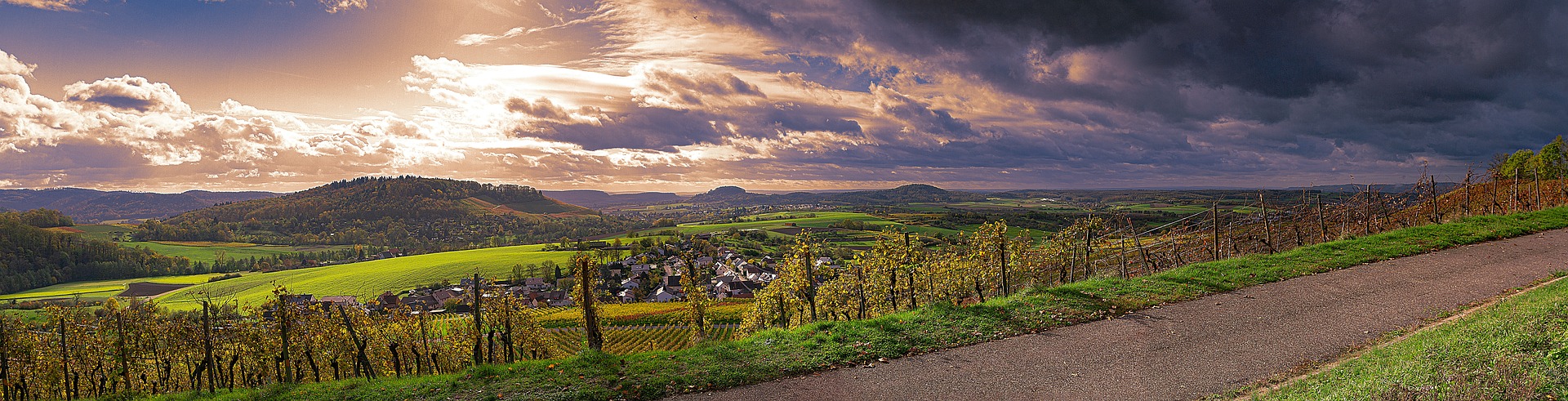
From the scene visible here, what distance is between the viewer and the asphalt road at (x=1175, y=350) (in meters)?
8.95

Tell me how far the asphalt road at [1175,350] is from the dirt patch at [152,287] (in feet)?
486

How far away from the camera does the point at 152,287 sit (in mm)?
115688

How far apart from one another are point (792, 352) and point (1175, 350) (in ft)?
21.3

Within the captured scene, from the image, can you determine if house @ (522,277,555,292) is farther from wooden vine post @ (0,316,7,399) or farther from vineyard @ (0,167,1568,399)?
wooden vine post @ (0,316,7,399)

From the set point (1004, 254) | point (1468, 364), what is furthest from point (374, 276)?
point (1468, 364)

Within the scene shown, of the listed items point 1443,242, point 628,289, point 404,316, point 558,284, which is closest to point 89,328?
point 404,316

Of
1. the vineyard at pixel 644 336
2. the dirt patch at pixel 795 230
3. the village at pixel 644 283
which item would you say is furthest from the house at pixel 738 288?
the dirt patch at pixel 795 230

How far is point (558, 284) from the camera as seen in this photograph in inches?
4198

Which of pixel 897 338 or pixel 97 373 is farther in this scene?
pixel 97 373

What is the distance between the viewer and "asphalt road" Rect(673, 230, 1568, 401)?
352 inches

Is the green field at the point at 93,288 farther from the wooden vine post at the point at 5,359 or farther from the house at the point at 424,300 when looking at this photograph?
the wooden vine post at the point at 5,359

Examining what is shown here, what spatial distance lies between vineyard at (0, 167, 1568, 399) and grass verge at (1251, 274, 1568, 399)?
24.3 feet

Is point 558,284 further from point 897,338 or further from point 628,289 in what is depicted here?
point 897,338

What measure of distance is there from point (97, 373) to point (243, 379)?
9.80 feet
